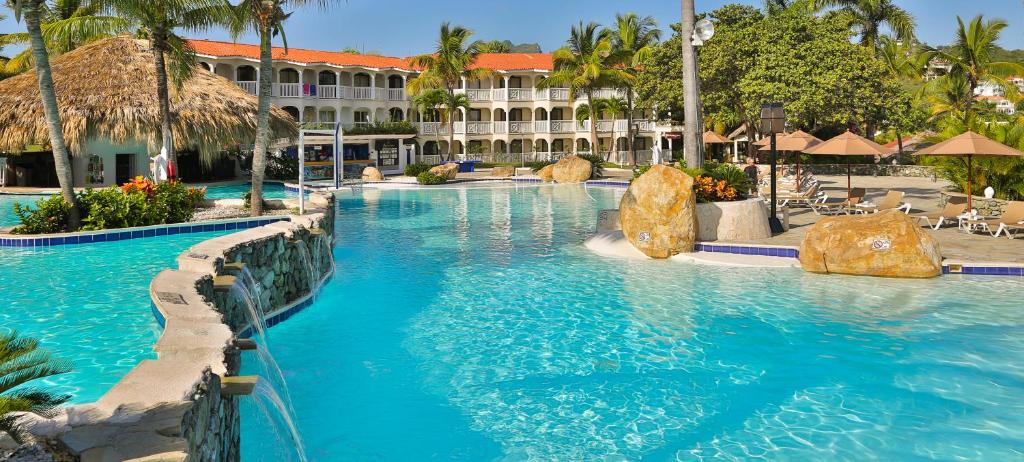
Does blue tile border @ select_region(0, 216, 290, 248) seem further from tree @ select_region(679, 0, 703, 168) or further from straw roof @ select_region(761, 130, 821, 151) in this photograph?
straw roof @ select_region(761, 130, 821, 151)

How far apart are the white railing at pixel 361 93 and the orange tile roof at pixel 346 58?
1744mm

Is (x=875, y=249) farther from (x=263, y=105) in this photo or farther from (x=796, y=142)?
(x=796, y=142)

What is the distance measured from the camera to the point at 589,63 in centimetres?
4650

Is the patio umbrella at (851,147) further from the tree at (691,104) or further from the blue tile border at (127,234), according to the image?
the blue tile border at (127,234)

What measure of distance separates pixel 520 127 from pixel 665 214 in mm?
42789

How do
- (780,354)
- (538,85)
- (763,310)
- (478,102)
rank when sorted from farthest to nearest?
(478,102) < (538,85) < (763,310) < (780,354)

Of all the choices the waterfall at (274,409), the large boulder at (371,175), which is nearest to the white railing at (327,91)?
the large boulder at (371,175)

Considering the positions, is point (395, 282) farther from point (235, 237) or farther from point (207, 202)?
point (207, 202)

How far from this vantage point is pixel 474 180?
126ft

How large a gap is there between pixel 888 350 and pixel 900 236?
4320 mm

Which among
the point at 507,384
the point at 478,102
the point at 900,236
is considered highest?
the point at 478,102

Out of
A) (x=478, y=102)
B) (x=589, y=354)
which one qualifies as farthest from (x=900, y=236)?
(x=478, y=102)

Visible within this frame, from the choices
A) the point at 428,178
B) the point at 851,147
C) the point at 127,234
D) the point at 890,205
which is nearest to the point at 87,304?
the point at 127,234

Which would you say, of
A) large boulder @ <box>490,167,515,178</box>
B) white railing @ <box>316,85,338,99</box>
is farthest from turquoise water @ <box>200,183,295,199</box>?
white railing @ <box>316,85,338,99</box>
